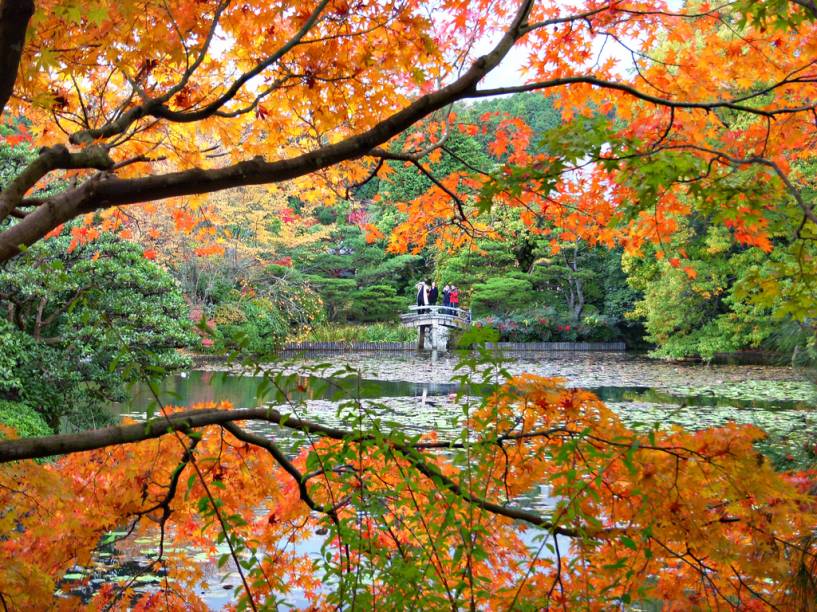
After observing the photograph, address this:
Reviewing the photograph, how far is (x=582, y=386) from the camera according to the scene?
1162 cm

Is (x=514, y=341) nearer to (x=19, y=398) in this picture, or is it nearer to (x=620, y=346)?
(x=620, y=346)

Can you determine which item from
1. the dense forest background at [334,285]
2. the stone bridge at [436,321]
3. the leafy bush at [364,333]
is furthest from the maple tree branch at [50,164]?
the leafy bush at [364,333]

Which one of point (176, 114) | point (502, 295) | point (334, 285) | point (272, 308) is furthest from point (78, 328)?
point (502, 295)

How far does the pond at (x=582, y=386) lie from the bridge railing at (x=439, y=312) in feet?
4.61

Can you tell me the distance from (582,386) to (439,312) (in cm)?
756

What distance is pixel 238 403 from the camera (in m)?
10.3

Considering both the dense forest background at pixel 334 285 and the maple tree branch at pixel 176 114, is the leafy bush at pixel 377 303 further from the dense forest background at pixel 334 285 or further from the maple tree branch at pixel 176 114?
the maple tree branch at pixel 176 114

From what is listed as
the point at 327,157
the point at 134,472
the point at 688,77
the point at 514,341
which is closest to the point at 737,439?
the point at 327,157

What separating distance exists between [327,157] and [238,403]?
29.1 feet

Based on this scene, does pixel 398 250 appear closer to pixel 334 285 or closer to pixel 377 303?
pixel 334 285

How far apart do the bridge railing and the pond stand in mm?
1406

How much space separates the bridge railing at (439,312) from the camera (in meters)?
18.6

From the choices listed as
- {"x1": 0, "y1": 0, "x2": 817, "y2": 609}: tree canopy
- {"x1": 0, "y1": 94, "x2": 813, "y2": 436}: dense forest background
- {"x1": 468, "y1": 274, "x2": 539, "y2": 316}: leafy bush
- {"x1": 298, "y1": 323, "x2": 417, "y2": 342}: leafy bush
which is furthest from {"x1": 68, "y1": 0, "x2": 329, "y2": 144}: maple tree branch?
{"x1": 468, "y1": 274, "x2": 539, "y2": 316}: leafy bush

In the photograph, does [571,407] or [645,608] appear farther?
[645,608]
